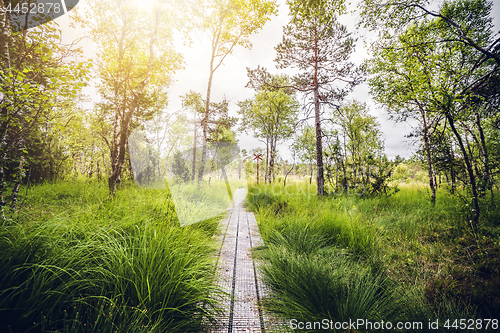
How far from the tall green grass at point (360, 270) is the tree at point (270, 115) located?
36.1 ft

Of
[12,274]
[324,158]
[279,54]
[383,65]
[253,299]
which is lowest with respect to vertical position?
[253,299]

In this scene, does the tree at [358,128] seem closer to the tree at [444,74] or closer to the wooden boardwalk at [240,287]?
the tree at [444,74]

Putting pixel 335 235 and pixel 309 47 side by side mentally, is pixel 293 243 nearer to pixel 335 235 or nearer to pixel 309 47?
pixel 335 235

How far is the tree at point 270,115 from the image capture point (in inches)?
530

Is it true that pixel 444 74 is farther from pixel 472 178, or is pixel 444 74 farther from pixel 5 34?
pixel 5 34

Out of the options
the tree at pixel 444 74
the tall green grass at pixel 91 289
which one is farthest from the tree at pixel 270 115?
the tall green grass at pixel 91 289

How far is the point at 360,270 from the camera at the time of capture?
218 centimetres

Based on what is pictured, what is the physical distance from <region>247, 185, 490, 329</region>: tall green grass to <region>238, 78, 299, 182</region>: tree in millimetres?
10996

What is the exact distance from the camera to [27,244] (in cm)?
151

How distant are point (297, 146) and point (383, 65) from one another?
7568 mm

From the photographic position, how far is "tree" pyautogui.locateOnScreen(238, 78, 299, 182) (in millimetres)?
13461

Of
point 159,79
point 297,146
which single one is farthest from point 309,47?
point 159,79

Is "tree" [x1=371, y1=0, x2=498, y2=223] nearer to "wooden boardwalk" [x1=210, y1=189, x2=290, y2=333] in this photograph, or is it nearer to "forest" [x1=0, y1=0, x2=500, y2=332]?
"forest" [x1=0, y1=0, x2=500, y2=332]

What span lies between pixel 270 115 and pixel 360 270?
13.2 metres
